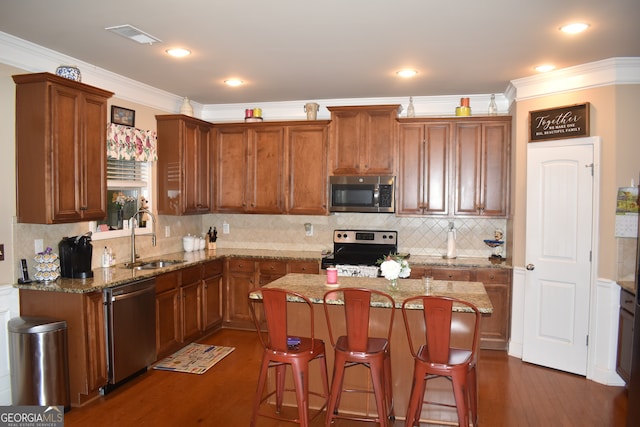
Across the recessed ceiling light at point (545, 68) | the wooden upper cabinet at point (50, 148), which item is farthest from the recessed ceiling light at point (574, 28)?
the wooden upper cabinet at point (50, 148)

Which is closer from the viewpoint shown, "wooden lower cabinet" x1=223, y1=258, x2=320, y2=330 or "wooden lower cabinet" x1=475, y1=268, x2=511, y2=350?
"wooden lower cabinet" x1=475, y1=268, x2=511, y2=350

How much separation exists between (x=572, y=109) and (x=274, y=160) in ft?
10.2

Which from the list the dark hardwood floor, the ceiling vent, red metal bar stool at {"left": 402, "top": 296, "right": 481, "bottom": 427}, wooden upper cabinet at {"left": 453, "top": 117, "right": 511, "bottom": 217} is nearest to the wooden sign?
wooden upper cabinet at {"left": 453, "top": 117, "right": 511, "bottom": 217}

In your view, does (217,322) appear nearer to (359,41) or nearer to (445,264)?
(445,264)

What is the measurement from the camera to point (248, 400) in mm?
3492

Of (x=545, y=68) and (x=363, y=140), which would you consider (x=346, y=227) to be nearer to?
(x=363, y=140)

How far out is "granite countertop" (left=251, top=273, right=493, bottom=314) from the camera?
2.83 meters

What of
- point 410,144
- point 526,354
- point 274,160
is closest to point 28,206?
point 274,160

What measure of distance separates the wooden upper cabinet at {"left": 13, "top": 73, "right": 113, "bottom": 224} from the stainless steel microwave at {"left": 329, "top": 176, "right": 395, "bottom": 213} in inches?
102

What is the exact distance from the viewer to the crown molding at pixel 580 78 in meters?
3.80

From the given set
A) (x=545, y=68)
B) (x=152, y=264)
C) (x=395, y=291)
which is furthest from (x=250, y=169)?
(x=545, y=68)

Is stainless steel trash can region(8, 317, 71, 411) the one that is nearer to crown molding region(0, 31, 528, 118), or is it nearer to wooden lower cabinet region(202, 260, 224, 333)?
wooden lower cabinet region(202, 260, 224, 333)

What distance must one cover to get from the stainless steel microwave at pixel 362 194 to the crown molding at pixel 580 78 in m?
1.56

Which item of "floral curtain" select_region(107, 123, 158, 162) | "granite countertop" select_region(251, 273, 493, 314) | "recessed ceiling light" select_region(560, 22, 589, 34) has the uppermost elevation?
"recessed ceiling light" select_region(560, 22, 589, 34)
